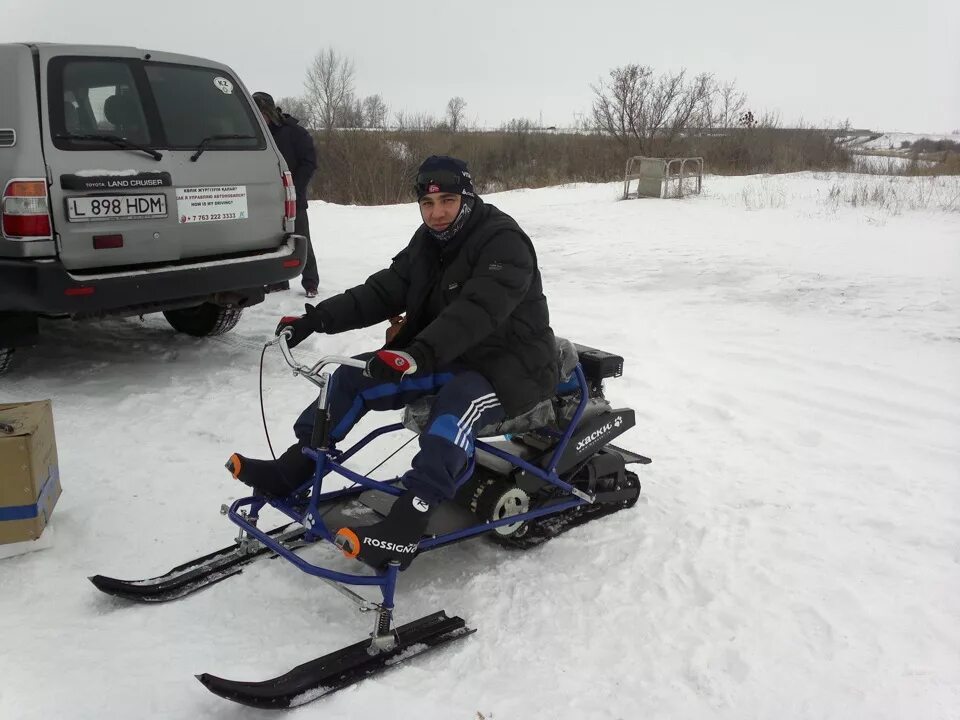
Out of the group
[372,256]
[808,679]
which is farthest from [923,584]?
[372,256]

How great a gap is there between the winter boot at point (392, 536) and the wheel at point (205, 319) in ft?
12.4

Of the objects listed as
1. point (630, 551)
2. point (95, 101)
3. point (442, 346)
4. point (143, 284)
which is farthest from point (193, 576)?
point (95, 101)

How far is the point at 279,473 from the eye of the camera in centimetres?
315

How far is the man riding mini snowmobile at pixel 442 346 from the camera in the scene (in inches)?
109

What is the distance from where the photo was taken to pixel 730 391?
5176 mm

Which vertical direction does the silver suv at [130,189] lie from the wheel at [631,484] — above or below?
above

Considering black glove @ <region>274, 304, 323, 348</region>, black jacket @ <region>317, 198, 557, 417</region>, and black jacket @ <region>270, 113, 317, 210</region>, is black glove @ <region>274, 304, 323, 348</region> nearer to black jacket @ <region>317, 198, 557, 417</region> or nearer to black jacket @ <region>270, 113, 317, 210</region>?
black jacket @ <region>317, 198, 557, 417</region>

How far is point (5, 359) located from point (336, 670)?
394 centimetres

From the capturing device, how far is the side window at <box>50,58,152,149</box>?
4645 mm

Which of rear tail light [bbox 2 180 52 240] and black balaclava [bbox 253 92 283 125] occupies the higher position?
black balaclava [bbox 253 92 283 125]

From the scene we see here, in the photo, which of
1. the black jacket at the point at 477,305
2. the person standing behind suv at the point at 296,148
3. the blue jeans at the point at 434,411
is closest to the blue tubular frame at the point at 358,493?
the blue jeans at the point at 434,411

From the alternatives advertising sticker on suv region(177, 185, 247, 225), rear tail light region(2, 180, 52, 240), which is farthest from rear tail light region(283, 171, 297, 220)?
rear tail light region(2, 180, 52, 240)

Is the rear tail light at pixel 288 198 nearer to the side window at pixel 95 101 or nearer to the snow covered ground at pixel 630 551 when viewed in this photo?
the side window at pixel 95 101

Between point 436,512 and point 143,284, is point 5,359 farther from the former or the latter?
point 436,512
